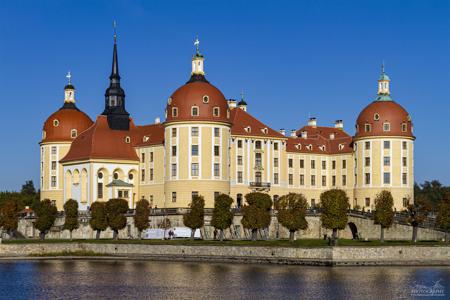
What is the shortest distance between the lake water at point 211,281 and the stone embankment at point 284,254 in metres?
1.64

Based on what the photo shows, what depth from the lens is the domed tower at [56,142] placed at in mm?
119500

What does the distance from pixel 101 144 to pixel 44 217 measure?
1237 cm

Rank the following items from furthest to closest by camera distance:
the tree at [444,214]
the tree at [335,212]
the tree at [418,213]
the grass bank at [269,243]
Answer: the tree at [418,213], the tree at [444,214], the tree at [335,212], the grass bank at [269,243]

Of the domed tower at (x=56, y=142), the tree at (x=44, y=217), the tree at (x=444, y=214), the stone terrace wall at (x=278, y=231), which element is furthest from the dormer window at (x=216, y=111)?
the tree at (x=444, y=214)

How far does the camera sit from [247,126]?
112750 millimetres

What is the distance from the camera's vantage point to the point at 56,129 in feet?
396

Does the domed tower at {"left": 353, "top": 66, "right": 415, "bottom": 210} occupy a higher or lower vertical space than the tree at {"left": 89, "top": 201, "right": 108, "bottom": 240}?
higher

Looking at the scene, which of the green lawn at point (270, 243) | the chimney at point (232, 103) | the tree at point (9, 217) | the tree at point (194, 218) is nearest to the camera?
the green lawn at point (270, 243)

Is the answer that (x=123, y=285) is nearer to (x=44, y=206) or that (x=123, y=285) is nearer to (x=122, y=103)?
(x=44, y=206)

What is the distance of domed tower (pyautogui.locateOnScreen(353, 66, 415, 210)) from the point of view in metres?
112

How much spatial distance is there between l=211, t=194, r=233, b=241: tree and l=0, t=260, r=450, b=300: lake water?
10.5 metres

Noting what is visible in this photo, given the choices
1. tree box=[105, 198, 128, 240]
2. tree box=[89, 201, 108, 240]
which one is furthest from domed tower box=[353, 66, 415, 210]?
tree box=[89, 201, 108, 240]

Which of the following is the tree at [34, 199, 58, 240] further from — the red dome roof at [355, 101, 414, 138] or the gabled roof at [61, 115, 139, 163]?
the red dome roof at [355, 101, 414, 138]

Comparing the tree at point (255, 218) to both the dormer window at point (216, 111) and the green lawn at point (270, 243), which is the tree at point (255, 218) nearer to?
the green lawn at point (270, 243)
